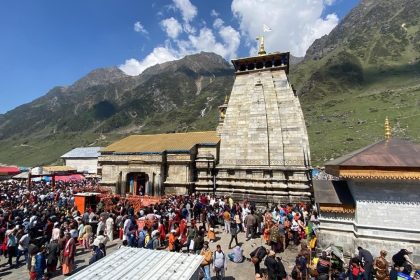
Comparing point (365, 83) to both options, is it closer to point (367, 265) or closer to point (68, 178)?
point (68, 178)

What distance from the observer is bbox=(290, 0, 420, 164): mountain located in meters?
65.8

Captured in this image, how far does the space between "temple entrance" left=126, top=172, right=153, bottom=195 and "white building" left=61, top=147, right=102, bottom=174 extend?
110 feet

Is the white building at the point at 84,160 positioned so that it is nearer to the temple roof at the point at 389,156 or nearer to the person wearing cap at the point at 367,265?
the temple roof at the point at 389,156

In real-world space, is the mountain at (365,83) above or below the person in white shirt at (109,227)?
above

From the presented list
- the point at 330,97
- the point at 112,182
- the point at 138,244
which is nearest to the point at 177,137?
the point at 112,182

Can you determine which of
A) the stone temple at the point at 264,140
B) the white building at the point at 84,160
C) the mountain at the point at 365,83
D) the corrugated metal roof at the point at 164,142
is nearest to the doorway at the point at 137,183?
the corrugated metal roof at the point at 164,142

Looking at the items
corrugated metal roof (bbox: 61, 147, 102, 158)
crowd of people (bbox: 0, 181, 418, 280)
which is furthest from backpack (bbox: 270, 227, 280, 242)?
corrugated metal roof (bbox: 61, 147, 102, 158)

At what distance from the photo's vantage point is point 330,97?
113 meters

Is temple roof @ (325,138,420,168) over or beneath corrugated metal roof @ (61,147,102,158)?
beneath

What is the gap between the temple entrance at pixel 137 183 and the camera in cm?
2847

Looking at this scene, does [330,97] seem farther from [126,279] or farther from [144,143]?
[126,279]

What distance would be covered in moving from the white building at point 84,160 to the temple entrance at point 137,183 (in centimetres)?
3343

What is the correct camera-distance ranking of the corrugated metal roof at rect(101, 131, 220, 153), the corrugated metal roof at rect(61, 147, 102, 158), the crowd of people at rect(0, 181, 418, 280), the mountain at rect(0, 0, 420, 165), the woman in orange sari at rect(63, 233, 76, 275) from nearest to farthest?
1. the crowd of people at rect(0, 181, 418, 280)
2. the woman in orange sari at rect(63, 233, 76, 275)
3. the corrugated metal roof at rect(101, 131, 220, 153)
4. the corrugated metal roof at rect(61, 147, 102, 158)
5. the mountain at rect(0, 0, 420, 165)

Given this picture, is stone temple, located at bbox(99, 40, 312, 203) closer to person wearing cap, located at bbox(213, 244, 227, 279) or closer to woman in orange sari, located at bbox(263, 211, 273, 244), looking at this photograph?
woman in orange sari, located at bbox(263, 211, 273, 244)
